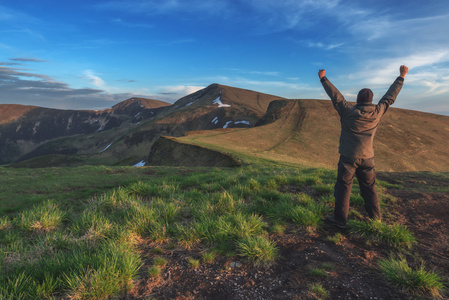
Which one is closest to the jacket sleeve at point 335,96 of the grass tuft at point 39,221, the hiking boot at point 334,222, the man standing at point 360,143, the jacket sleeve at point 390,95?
the man standing at point 360,143

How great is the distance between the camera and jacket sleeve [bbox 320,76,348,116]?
5832mm

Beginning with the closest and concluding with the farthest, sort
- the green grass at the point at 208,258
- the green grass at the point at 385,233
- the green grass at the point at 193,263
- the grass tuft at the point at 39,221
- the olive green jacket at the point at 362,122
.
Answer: the green grass at the point at 193,263 < the green grass at the point at 208,258 < the green grass at the point at 385,233 < the olive green jacket at the point at 362,122 < the grass tuft at the point at 39,221

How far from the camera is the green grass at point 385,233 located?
494 cm

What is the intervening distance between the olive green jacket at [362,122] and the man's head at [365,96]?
0.32ft

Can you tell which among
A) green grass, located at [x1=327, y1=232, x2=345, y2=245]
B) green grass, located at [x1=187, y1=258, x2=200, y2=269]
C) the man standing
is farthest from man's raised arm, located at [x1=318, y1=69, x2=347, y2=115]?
green grass, located at [x1=187, y1=258, x2=200, y2=269]

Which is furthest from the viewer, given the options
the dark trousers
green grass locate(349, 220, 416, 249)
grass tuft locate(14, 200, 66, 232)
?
grass tuft locate(14, 200, 66, 232)

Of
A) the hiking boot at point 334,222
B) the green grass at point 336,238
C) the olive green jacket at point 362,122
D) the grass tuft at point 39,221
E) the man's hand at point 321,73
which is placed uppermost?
the man's hand at point 321,73

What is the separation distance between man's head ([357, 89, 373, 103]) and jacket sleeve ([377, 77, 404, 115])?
299 mm

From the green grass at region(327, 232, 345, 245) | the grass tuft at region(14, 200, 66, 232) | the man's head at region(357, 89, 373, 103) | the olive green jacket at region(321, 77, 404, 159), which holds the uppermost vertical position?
the man's head at region(357, 89, 373, 103)

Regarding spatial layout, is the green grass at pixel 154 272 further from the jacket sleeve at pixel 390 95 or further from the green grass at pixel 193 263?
the jacket sleeve at pixel 390 95

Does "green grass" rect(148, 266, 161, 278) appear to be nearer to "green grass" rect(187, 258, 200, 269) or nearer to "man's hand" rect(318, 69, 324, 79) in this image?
"green grass" rect(187, 258, 200, 269)

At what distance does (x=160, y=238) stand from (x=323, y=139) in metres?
48.3

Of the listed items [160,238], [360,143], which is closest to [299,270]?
[160,238]

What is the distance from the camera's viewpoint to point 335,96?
594 cm
